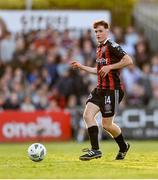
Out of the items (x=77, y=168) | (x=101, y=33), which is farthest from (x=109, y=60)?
(x=77, y=168)

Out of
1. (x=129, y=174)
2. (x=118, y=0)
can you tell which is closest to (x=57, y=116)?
(x=118, y=0)

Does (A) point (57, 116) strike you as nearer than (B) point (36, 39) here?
Yes

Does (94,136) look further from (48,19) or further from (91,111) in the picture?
(48,19)

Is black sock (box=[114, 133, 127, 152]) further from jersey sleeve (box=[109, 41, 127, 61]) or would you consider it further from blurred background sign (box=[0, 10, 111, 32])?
blurred background sign (box=[0, 10, 111, 32])

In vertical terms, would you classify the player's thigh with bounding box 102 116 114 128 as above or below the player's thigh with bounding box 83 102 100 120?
below

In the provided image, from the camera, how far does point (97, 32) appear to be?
1356 centimetres

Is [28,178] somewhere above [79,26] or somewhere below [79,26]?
below

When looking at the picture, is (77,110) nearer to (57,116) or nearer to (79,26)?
(57,116)

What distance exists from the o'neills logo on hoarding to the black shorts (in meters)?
10.1

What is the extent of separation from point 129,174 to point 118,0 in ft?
67.7

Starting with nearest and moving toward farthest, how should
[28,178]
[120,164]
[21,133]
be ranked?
[28,178] < [120,164] < [21,133]

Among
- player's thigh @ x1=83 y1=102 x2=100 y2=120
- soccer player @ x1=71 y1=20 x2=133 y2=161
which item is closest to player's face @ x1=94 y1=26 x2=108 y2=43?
soccer player @ x1=71 y1=20 x2=133 y2=161

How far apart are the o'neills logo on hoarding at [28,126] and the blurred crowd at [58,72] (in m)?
0.30

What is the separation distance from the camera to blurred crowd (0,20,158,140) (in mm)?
24203
